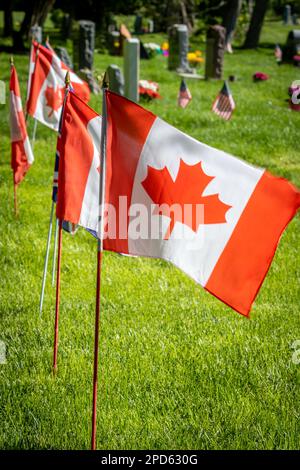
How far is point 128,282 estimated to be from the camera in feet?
24.8

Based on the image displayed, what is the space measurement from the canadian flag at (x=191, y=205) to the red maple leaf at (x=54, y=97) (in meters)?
5.18

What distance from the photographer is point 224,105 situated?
15.7 metres

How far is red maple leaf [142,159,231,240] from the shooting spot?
13.8ft

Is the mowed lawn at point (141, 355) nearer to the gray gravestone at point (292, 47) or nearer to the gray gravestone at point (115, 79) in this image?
the gray gravestone at point (115, 79)

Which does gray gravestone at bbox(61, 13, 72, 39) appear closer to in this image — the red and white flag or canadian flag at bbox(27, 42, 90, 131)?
canadian flag at bbox(27, 42, 90, 131)

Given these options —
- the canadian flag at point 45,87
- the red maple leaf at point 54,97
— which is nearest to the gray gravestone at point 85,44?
the canadian flag at point 45,87

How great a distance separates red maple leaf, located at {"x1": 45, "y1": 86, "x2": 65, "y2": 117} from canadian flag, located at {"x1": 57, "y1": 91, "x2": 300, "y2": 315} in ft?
17.0

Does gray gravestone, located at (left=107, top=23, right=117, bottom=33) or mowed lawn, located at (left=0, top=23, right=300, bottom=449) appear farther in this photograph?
gray gravestone, located at (left=107, top=23, right=117, bottom=33)

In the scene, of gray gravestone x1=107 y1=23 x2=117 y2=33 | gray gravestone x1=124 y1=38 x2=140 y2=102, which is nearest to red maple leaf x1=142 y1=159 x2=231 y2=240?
gray gravestone x1=124 y1=38 x2=140 y2=102

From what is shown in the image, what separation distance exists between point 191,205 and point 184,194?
0.08 metres

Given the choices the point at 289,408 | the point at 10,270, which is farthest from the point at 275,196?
the point at 10,270

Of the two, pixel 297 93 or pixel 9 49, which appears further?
pixel 9 49

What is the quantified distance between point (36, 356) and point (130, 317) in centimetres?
111

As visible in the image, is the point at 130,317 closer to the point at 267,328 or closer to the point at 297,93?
the point at 267,328
